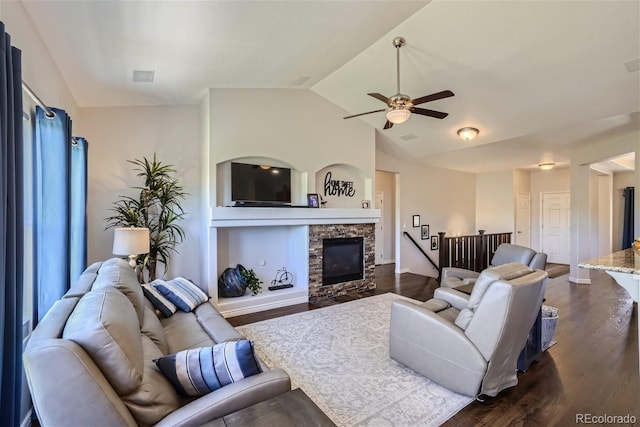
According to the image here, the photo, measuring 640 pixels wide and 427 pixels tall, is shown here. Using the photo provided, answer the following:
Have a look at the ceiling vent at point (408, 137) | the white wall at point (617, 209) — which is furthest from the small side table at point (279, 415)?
the white wall at point (617, 209)

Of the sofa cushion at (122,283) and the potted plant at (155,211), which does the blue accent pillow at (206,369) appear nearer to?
the sofa cushion at (122,283)

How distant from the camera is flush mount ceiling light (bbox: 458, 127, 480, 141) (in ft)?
16.7

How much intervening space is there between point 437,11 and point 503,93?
1.78 metres

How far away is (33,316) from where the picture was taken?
2.14 m

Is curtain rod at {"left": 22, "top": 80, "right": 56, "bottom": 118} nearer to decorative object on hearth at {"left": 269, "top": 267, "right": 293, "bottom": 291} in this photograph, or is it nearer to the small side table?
the small side table

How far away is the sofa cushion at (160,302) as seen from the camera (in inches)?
112

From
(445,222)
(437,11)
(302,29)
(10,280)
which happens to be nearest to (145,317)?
(10,280)

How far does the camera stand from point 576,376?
259cm

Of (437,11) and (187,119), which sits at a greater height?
(437,11)

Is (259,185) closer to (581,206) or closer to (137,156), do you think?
(137,156)

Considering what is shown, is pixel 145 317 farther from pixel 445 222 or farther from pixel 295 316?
pixel 445 222

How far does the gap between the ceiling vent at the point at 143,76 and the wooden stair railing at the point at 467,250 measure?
563 centimetres

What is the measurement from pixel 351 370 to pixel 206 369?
1.67 meters

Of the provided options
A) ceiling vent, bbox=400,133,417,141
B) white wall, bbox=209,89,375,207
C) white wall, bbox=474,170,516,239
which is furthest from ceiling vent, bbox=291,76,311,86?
white wall, bbox=474,170,516,239
